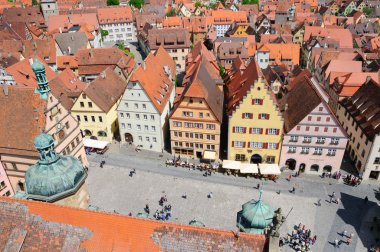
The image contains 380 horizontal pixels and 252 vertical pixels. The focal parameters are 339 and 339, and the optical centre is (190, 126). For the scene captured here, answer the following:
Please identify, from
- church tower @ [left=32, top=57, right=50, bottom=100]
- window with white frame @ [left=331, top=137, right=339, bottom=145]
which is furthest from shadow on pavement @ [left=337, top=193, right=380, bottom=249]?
church tower @ [left=32, top=57, right=50, bottom=100]

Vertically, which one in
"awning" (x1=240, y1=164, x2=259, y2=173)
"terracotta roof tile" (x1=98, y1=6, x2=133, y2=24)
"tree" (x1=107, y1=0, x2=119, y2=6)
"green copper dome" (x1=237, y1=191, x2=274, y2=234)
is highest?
"tree" (x1=107, y1=0, x2=119, y2=6)

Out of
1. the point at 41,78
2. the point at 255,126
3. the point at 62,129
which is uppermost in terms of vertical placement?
the point at 41,78

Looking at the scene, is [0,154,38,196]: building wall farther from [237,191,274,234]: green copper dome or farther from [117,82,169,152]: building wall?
[237,191,274,234]: green copper dome

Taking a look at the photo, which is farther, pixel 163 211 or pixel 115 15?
pixel 115 15

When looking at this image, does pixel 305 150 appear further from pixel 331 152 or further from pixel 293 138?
pixel 331 152

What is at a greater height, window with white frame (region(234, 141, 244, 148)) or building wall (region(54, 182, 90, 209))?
building wall (region(54, 182, 90, 209))

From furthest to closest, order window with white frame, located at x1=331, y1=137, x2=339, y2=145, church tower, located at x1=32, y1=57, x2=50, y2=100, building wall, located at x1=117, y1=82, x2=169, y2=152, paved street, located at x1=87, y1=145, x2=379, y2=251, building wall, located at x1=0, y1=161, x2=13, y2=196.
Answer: building wall, located at x1=117, y1=82, x2=169, y2=152, window with white frame, located at x1=331, y1=137, x2=339, y2=145, building wall, located at x1=0, y1=161, x2=13, y2=196, paved street, located at x1=87, y1=145, x2=379, y2=251, church tower, located at x1=32, y1=57, x2=50, y2=100

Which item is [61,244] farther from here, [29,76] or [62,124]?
[29,76]

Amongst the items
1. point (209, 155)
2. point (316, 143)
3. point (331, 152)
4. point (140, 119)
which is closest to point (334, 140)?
point (331, 152)
